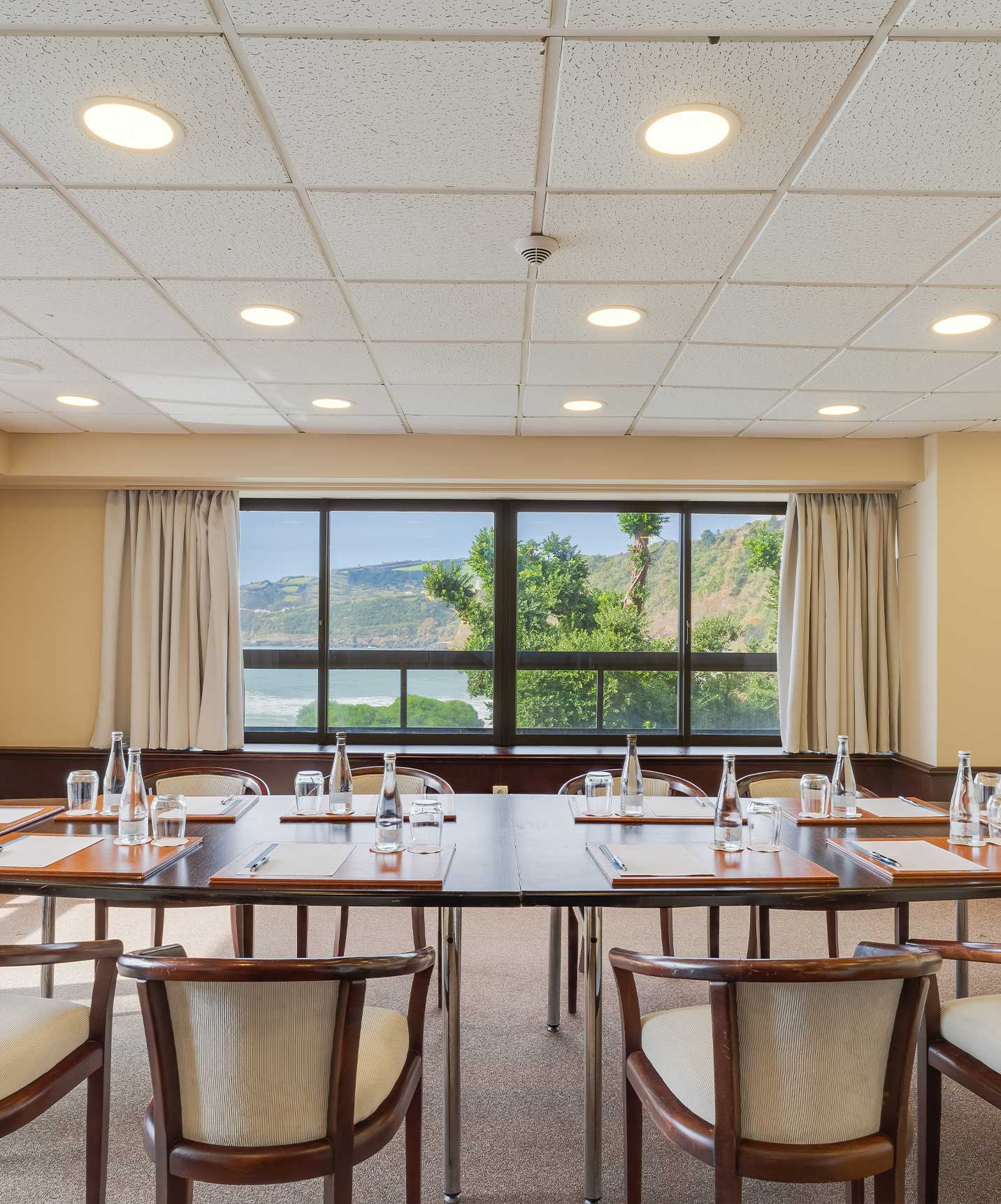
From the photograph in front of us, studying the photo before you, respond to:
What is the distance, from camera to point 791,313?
294cm

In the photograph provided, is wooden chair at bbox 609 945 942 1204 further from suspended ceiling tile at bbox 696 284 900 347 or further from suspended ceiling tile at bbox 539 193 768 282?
suspended ceiling tile at bbox 696 284 900 347

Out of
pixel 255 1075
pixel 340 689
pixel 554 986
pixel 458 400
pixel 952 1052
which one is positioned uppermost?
pixel 458 400

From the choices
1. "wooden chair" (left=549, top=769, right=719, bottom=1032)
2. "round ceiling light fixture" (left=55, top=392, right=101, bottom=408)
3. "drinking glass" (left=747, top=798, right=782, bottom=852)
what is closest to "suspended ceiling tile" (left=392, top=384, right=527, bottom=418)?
"round ceiling light fixture" (left=55, top=392, right=101, bottom=408)

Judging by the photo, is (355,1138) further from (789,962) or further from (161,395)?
(161,395)

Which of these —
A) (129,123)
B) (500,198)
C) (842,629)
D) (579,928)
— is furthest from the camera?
(842,629)

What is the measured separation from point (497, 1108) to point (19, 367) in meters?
3.41

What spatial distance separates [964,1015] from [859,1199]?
20.4 inches

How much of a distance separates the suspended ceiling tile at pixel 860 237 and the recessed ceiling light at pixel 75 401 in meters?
3.14

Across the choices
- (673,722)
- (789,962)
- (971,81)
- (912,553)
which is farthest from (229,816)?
(912,553)

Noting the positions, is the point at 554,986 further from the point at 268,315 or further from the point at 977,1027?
the point at 268,315

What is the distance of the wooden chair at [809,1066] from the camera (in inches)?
56.4

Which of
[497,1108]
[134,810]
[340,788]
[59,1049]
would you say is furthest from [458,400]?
[59,1049]

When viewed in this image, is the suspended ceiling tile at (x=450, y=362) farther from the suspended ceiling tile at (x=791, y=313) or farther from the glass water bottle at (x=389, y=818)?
the glass water bottle at (x=389, y=818)

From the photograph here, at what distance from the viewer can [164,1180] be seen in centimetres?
150
